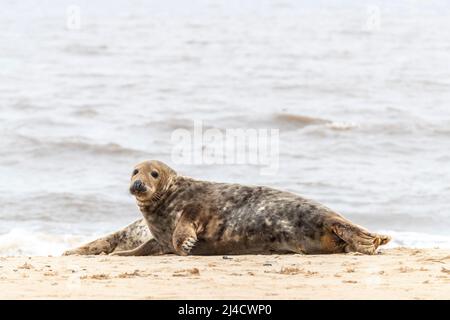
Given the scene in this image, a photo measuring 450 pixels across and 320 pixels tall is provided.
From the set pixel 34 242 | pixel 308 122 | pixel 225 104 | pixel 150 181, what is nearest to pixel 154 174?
pixel 150 181

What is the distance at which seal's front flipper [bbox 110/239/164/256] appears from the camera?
29.2 feet

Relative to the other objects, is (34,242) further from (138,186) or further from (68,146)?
(68,146)

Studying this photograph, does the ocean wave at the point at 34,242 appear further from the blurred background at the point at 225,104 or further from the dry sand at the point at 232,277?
the dry sand at the point at 232,277

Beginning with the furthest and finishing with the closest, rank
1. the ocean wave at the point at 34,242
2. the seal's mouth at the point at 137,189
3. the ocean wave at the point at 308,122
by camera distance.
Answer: the ocean wave at the point at 308,122 < the ocean wave at the point at 34,242 < the seal's mouth at the point at 137,189

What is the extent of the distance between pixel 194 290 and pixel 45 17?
29.8 metres

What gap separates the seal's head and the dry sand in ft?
1.85

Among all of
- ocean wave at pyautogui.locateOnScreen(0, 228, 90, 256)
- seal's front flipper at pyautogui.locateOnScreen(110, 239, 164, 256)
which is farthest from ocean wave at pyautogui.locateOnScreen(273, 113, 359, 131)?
seal's front flipper at pyautogui.locateOnScreen(110, 239, 164, 256)

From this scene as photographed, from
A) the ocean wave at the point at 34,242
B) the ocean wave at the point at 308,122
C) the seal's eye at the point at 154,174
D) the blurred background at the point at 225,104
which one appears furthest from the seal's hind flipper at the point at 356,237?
the ocean wave at the point at 308,122

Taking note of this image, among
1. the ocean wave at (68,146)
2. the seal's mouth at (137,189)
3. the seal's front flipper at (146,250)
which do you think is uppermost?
the seal's mouth at (137,189)

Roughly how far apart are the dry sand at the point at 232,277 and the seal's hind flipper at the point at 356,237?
0.45 ft

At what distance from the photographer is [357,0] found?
4072 centimetres

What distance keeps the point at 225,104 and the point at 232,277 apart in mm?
14528

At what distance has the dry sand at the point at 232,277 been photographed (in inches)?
251

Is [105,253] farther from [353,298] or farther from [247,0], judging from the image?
[247,0]
